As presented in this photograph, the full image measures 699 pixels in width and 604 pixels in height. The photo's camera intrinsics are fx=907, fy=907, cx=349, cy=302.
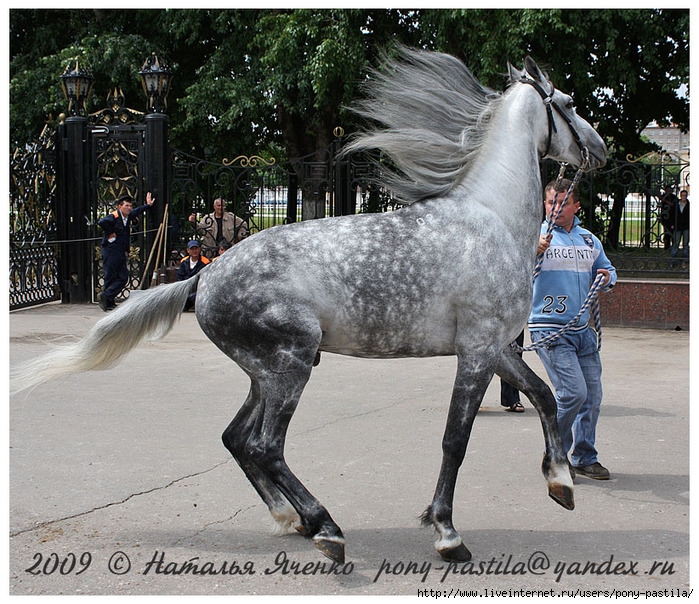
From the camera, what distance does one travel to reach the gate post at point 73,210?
15.2m

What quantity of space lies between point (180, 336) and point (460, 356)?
25.9ft

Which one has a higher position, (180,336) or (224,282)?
(224,282)

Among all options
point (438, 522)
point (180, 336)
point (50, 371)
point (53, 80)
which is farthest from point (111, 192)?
point (438, 522)

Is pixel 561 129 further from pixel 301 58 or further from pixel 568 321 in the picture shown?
pixel 301 58

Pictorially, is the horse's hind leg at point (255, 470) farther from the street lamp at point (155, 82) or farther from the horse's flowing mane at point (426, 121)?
the street lamp at point (155, 82)

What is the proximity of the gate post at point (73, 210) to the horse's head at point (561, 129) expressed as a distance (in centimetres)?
1179

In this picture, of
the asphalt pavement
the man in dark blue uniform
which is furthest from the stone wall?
the man in dark blue uniform

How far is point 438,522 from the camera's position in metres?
4.17

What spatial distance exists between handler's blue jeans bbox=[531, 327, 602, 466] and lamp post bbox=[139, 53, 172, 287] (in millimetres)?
10304

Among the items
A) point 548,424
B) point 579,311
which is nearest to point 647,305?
point 579,311

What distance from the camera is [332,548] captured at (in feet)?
13.2

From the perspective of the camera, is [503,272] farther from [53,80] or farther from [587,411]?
[53,80]

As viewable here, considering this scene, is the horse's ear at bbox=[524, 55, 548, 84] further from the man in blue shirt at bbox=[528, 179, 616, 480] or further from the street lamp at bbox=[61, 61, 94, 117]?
the street lamp at bbox=[61, 61, 94, 117]

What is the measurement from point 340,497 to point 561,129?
2.32 m
